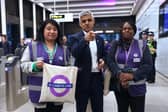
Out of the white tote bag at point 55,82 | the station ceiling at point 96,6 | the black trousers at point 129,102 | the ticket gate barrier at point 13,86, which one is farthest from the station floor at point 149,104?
the station ceiling at point 96,6

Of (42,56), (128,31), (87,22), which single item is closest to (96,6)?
(128,31)

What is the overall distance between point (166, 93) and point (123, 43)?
3682 mm

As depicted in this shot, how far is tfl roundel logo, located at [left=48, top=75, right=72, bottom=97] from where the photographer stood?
201cm

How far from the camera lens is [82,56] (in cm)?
228

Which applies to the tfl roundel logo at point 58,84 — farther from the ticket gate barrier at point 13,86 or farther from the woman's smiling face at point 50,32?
the ticket gate barrier at point 13,86

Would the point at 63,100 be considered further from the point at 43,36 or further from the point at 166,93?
the point at 166,93

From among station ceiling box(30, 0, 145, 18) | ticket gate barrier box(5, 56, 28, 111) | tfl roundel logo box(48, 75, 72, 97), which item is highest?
station ceiling box(30, 0, 145, 18)

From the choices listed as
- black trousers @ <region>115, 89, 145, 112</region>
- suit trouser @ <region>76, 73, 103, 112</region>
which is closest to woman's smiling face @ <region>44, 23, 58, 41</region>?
suit trouser @ <region>76, 73, 103, 112</region>

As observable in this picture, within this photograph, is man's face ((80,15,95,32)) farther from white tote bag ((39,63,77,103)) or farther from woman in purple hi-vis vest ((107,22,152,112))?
white tote bag ((39,63,77,103))

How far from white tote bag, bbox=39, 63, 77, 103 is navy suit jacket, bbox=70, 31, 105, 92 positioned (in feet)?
0.87

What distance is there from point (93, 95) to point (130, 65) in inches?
16.8

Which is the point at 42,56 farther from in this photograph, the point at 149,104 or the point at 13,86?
the point at 149,104

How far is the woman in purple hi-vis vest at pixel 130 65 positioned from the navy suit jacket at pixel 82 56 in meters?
0.16

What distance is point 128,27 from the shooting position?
7.82ft
